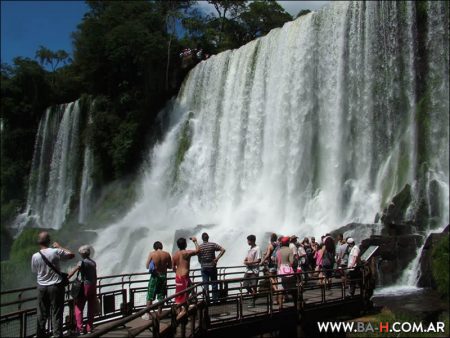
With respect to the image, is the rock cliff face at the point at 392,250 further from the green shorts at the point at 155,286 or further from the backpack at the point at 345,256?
the green shorts at the point at 155,286

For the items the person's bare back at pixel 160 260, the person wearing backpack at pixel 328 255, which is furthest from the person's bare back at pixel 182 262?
the person wearing backpack at pixel 328 255

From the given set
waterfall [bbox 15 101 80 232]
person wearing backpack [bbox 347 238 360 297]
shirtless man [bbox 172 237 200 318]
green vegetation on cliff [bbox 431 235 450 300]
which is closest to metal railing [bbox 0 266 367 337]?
person wearing backpack [bbox 347 238 360 297]

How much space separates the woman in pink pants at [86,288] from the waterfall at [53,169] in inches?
1287

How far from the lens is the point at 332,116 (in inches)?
979

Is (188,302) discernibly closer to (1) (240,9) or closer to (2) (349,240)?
(2) (349,240)

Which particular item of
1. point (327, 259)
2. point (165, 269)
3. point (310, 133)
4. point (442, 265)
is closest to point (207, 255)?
point (165, 269)

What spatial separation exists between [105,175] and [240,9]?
2421 centimetres

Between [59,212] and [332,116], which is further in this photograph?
[59,212]

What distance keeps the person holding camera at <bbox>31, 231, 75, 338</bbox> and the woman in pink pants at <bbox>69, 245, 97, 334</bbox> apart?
675 mm

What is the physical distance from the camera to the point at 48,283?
8000mm

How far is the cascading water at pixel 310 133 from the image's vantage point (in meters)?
22.3

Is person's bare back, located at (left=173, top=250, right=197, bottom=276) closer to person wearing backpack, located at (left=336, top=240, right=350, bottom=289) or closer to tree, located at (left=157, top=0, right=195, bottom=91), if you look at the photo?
person wearing backpack, located at (left=336, top=240, right=350, bottom=289)

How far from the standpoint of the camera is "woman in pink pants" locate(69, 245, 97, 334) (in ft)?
28.8

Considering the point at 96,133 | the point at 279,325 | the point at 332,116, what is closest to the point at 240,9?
the point at 96,133
